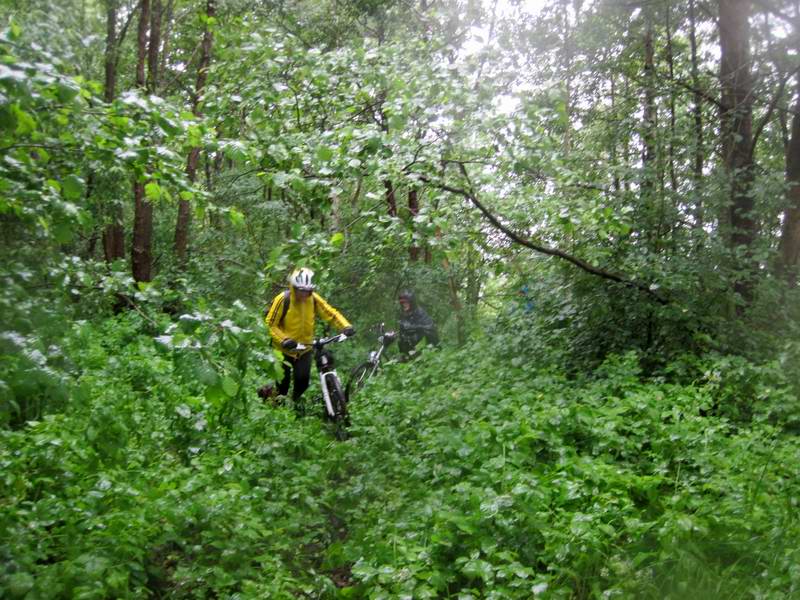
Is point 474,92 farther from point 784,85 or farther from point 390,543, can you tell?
point 390,543

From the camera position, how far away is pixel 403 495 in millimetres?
5949

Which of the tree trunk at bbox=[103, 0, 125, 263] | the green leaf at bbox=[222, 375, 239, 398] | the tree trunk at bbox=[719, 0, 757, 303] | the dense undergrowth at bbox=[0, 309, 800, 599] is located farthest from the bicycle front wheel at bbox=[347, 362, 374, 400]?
the green leaf at bbox=[222, 375, 239, 398]

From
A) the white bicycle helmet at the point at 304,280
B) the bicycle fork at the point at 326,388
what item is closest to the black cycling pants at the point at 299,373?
the bicycle fork at the point at 326,388

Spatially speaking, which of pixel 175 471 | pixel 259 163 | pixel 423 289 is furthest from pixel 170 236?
pixel 175 471

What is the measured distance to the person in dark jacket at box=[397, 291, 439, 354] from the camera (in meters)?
12.0

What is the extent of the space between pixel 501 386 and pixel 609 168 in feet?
10.8

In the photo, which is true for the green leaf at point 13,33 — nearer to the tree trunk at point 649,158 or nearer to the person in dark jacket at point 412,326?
the tree trunk at point 649,158

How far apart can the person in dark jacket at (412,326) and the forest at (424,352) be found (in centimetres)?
25

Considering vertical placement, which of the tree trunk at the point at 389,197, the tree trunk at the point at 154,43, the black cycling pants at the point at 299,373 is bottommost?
the black cycling pants at the point at 299,373

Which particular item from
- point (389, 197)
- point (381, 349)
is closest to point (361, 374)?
point (381, 349)

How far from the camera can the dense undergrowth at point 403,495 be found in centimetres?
414

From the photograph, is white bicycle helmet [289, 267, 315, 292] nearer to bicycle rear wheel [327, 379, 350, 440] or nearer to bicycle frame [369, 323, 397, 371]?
bicycle rear wheel [327, 379, 350, 440]

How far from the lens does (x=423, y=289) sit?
46.9ft

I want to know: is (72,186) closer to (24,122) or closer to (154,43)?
(24,122)
